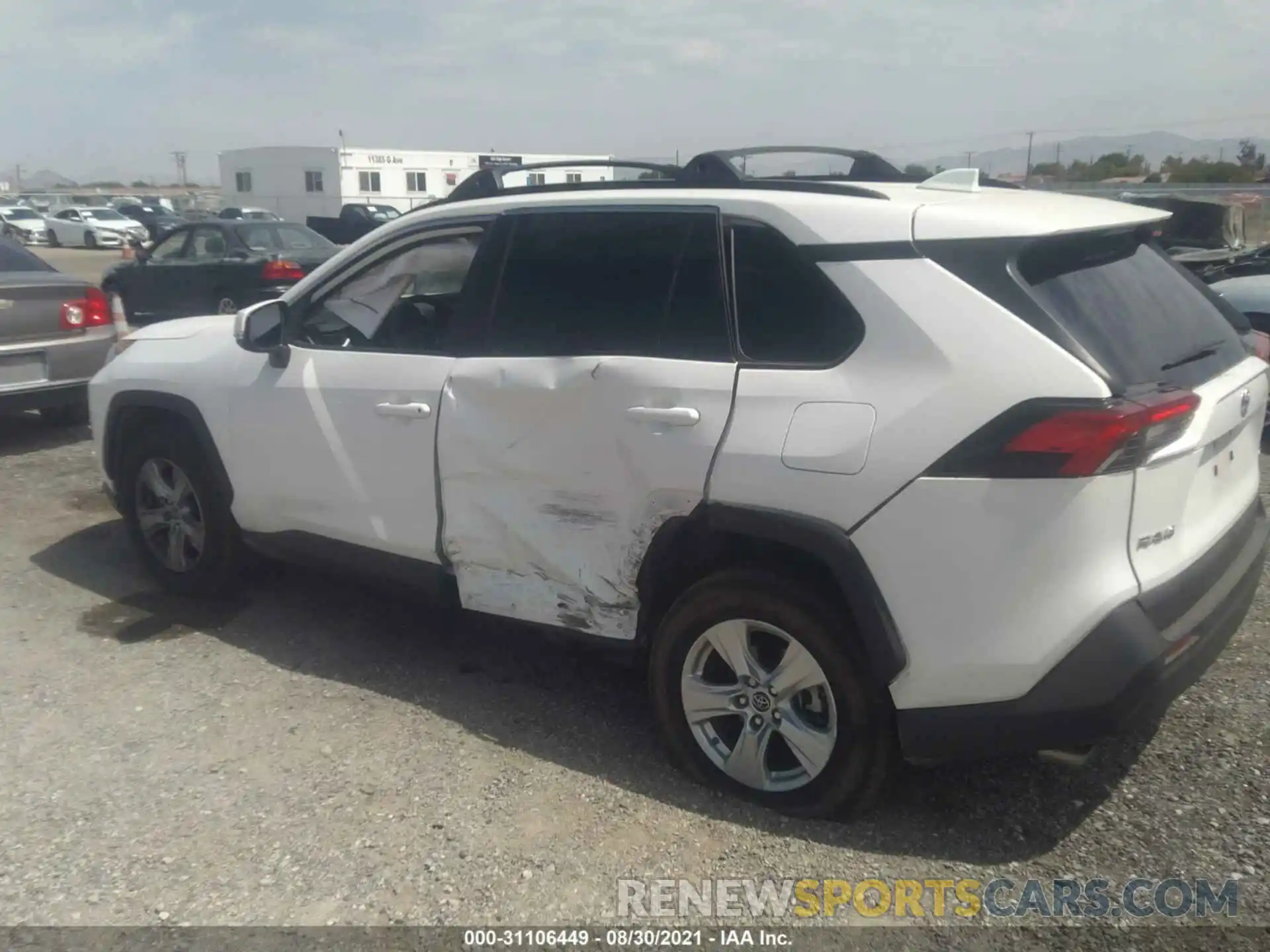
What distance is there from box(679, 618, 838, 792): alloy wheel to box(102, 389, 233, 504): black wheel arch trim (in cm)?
241

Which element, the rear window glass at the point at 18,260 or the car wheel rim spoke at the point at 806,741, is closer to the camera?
the car wheel rim spoke at the point at 806,741

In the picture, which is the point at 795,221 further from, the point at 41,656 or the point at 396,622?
the point at 41,656

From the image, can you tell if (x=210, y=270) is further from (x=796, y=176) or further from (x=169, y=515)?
(x=796, y=176)

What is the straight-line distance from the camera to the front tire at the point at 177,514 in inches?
193

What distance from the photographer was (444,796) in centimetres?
353

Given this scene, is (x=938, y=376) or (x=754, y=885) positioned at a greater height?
(x=938, y=376)

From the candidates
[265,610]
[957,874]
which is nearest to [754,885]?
[957,874]

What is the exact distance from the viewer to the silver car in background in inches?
298

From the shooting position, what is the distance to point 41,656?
15.2 ft

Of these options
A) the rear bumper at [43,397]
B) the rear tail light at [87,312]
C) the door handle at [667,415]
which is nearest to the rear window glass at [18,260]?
the rear tail light at [87,312]

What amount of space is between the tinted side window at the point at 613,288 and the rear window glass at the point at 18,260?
19.9ft

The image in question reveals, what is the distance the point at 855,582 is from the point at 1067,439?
26.1 inches

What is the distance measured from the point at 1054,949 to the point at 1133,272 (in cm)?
190

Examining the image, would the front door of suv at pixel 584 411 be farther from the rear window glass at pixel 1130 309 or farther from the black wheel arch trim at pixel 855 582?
the rear window glass at pixel 1130 309
